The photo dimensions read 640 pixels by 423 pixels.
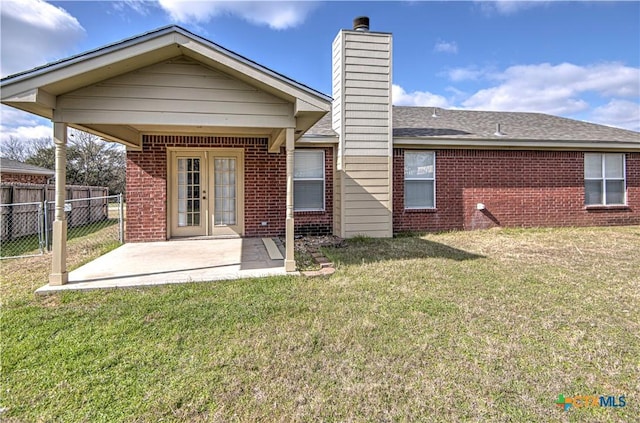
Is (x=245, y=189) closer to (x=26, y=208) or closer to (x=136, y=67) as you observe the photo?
(x=136, y=67)

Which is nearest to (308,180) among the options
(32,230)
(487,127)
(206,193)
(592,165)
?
(206,193)

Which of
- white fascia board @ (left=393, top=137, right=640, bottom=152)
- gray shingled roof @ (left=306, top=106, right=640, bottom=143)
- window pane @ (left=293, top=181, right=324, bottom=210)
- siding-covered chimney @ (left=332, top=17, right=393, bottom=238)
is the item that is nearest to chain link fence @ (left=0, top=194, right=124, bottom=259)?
window pane @ (left=293, top=181, right=324, bottom=210)

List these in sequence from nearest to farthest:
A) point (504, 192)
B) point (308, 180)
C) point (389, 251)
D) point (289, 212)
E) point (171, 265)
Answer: point (289, 212), point (171, 265), point (389, 251), point (308, 180), point (504, 192)

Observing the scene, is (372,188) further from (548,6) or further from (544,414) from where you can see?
(548,6)

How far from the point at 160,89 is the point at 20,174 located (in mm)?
16217

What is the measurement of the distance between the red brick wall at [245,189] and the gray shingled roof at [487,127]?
140 centimetres

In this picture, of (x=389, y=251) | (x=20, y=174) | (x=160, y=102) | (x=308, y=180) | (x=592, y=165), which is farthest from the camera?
(x=20, y=174)

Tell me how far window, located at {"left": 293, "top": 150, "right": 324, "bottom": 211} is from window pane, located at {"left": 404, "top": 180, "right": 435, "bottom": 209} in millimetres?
2309

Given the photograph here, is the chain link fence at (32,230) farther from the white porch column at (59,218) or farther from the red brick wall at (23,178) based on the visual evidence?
the red brick wall at (23,178)

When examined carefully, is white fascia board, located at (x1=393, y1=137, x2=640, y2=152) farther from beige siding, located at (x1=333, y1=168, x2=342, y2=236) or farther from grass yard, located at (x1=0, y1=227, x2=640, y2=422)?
grass yard, located at (x1=0, y1=227, x2=640, y2=422)

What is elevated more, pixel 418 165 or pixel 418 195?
pixel 418 165

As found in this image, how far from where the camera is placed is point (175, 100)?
15.8ft

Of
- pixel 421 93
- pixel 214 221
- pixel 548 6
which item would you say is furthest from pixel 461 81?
pixel 421 93

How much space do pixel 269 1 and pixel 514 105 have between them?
4311 centimetres
